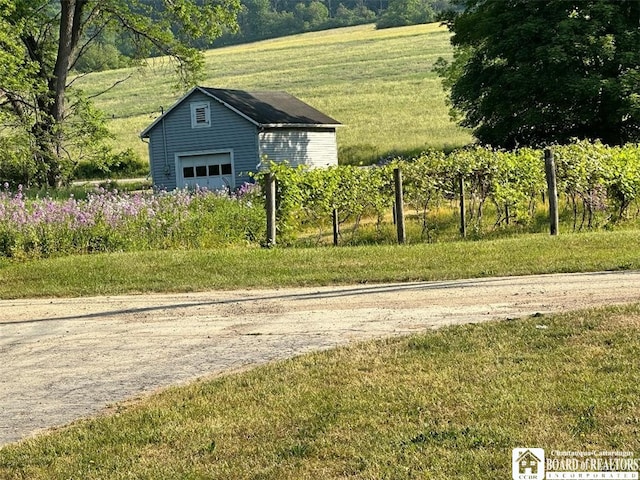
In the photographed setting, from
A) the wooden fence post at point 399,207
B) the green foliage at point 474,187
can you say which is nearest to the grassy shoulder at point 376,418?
the wooden fence post at point 399,207

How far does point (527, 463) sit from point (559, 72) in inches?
1174

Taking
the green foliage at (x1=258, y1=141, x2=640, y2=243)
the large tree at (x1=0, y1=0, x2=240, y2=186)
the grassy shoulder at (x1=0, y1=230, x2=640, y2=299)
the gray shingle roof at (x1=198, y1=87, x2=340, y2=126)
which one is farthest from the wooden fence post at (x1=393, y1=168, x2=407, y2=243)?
the gray shingle roof at (x1=198, y1=87, x2=340, y2=126)

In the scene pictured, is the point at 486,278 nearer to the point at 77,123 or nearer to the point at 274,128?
the point at 77,123

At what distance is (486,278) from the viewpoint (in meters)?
13.8

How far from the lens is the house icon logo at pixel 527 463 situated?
5242 mm

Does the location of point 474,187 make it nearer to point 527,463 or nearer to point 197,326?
point 197,326

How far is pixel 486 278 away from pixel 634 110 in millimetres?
20605

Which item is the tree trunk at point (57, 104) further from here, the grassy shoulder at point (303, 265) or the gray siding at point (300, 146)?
the grassy shoulder at point (303, 265)

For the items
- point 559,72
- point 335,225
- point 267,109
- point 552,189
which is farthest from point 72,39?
point 552,189

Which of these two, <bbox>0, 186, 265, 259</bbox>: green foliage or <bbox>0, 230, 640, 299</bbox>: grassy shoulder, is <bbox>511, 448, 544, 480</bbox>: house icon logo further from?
<bbox>0, 186, 265, 259</bbox>: green foliage

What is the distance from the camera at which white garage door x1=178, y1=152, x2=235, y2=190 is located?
42.2 meters

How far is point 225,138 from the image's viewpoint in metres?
41.8

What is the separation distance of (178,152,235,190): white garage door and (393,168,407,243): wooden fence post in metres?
23.7

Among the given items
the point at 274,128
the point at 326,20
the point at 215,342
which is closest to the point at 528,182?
the point at 215,342
